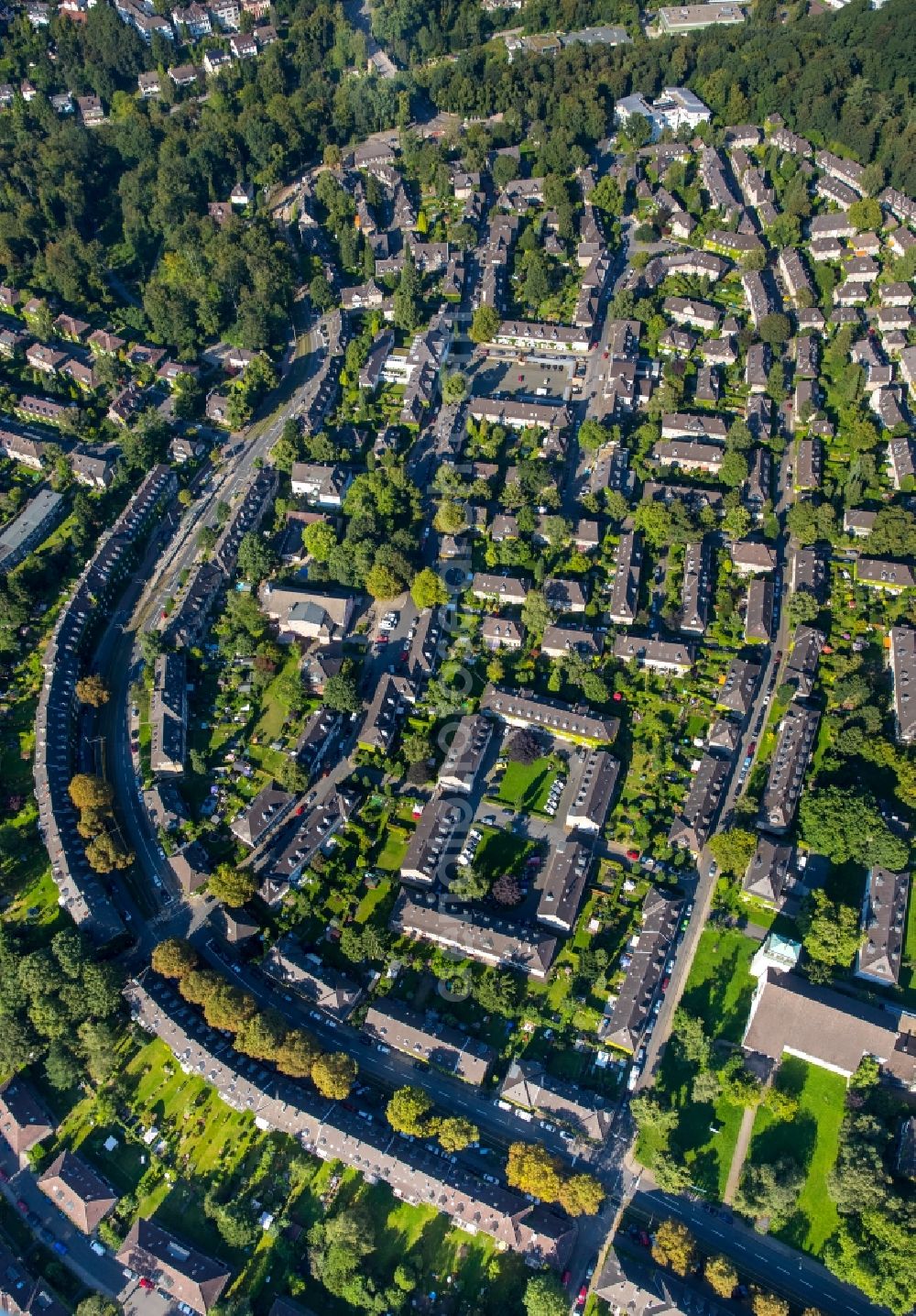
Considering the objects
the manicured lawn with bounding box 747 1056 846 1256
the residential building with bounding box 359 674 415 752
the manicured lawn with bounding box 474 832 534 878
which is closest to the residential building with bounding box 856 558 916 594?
the manicured lawn with bounding box 474 832 534 878

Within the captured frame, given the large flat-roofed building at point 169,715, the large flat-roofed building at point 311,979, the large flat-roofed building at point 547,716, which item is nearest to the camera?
the large flat-roofed building at point 311,979

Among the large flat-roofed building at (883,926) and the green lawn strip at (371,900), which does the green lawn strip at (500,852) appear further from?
the large flat-roofed building at (883,926)

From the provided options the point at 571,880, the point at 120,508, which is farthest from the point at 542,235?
the point at 571,880

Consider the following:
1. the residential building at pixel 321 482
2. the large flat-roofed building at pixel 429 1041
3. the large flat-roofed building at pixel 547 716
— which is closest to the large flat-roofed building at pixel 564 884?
the large flat-roofed building at pixel 547 716

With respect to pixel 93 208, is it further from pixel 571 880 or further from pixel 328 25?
pixel 571 880

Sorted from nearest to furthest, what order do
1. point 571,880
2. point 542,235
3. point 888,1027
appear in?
point 888,1027, point 571,880, point 542,235

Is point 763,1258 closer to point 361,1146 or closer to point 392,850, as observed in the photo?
point 361,1146
